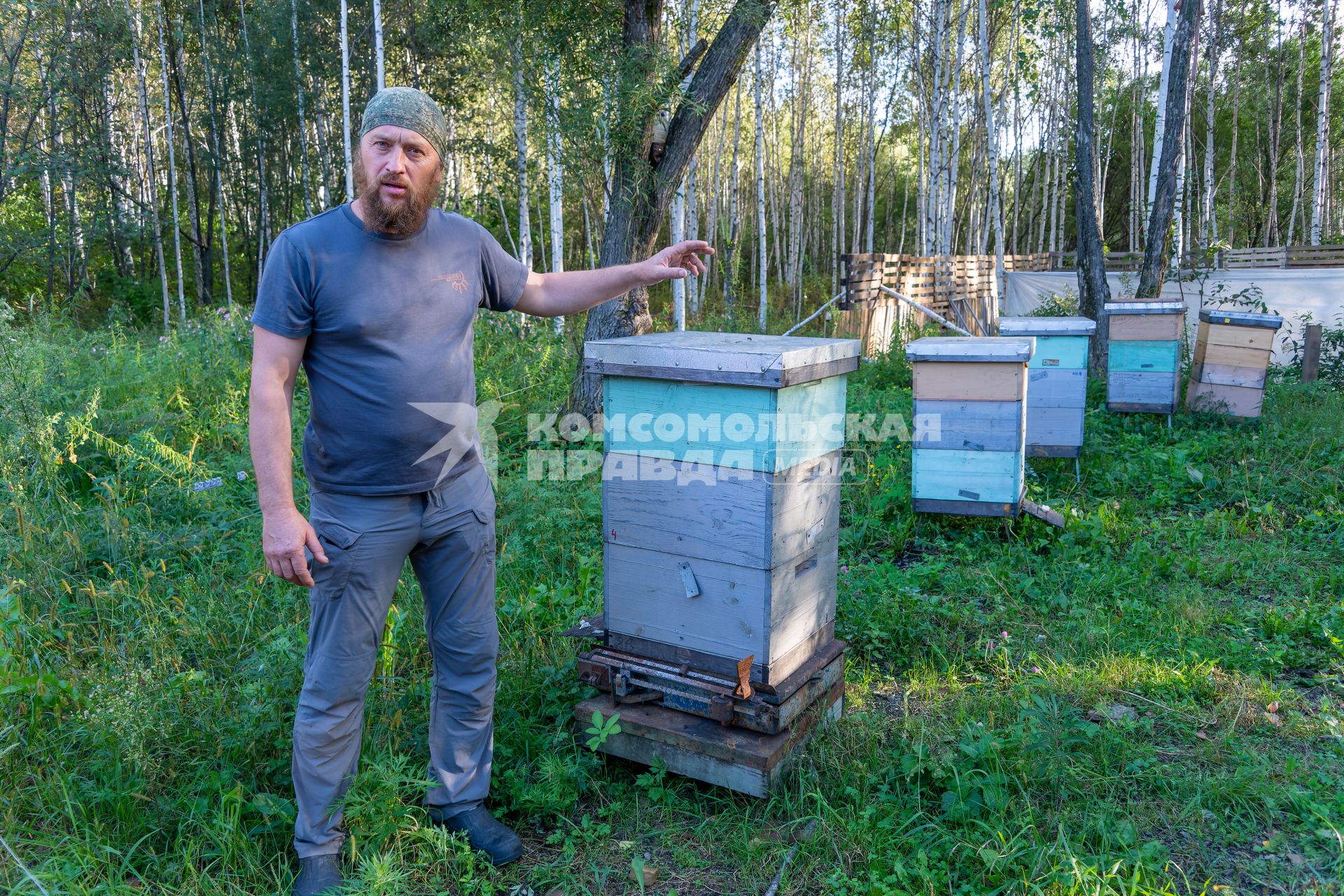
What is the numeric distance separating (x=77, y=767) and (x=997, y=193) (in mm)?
17131

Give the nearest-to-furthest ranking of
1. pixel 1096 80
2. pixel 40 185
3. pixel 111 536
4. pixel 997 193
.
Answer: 1. pixel 111 536
2. pixel 997 193
3. pixel 40 185
4. pixel 1096 80

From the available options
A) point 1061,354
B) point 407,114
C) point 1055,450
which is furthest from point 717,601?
point 1061,354

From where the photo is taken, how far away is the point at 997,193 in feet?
54.0

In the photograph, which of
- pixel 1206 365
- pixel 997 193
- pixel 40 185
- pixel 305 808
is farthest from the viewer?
pixel 40 185

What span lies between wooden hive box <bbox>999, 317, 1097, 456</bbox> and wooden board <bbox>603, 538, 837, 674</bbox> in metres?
3.96

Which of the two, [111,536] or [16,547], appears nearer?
[16,547]

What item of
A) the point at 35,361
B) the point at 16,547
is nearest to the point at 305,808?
the point at 16,547

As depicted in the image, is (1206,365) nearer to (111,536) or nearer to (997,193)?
(111,536)

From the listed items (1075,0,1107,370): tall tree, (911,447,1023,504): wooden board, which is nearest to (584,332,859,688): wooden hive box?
(911,447,1023,504): wooden board

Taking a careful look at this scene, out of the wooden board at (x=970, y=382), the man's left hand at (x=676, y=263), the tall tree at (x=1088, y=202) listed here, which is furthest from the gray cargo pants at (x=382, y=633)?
the tall tree at (x=1088, y=202)

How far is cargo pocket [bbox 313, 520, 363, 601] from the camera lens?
228 centimetres

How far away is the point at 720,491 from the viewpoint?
2629 millimetres

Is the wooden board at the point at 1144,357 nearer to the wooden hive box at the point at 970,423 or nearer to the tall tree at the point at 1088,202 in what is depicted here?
the tall tree at the point at 1088,202

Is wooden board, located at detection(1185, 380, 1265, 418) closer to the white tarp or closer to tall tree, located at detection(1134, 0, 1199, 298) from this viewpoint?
tall tree, located at detection(1134, 0, 1199, 298)
